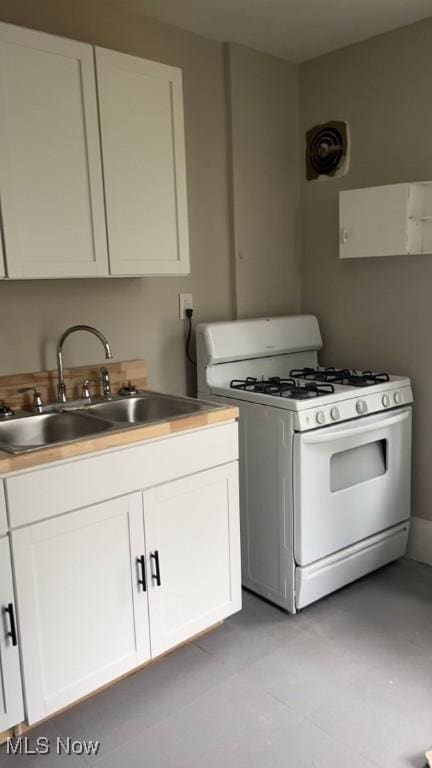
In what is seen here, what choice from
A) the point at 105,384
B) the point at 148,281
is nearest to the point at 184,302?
the point at 148,281

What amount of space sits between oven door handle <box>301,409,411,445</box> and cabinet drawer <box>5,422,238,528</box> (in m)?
0.31

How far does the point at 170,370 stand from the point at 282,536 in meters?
0.88

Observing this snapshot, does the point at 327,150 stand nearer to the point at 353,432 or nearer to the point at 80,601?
the point at 353,432

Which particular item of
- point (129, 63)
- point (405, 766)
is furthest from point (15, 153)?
point (405, 766)

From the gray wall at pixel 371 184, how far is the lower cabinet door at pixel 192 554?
43.3 inches

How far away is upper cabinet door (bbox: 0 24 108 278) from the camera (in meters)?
1.87

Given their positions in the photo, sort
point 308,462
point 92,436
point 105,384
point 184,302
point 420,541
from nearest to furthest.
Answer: point 92,436, point 308,462, point 105,384, point 184,302, point 420,541

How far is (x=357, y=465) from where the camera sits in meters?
2.61

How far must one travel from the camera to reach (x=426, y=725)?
6.17 ft

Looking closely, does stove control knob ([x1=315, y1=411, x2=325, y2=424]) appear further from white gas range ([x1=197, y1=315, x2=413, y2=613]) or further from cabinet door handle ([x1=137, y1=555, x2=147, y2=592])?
cabinet door handle ([x1=137, y1=555, x2=147, y2=592])

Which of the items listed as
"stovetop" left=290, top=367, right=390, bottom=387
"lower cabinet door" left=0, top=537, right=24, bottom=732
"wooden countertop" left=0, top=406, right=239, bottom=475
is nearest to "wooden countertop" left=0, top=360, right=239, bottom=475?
"wooden countertop" left=0, top=406, right=239, bottom=475

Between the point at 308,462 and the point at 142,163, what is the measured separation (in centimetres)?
125

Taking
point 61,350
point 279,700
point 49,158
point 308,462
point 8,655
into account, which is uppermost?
point 49,158

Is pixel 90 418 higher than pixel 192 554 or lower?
higher
